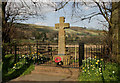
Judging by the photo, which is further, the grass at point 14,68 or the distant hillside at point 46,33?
the distant hillside at point 46,33

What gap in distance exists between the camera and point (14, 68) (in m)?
6.34

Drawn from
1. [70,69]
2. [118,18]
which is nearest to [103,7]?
[118,18]

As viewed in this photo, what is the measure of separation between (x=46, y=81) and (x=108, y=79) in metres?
2.46

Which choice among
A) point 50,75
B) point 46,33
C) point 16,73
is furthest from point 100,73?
point 46,33

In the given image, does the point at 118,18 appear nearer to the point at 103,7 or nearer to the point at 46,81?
the point at 103,7

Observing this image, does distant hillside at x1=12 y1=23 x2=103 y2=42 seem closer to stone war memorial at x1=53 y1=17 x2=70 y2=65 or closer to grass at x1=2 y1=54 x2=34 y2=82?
grass at x1=2 y1=54 x2=34 y2=82

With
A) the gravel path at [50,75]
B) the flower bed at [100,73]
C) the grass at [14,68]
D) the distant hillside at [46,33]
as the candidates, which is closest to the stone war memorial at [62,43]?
the gravel path at [50,75]

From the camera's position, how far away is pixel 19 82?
477 centimetres

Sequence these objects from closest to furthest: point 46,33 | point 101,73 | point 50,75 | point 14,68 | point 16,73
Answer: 1. point 101,73
2. point 50,75
3. point 16,73
4. point 14,68
5. point 46,33

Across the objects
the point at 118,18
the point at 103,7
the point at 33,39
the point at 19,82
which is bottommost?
the point at 19,82

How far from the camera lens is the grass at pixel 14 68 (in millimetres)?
5727

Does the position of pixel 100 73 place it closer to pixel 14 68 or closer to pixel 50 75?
pixel 50 75

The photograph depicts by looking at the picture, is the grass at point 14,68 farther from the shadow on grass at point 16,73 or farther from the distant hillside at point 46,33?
the distant hillside at point 46,33

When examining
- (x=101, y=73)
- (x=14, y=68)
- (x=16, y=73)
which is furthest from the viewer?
(x=14, y=68)
